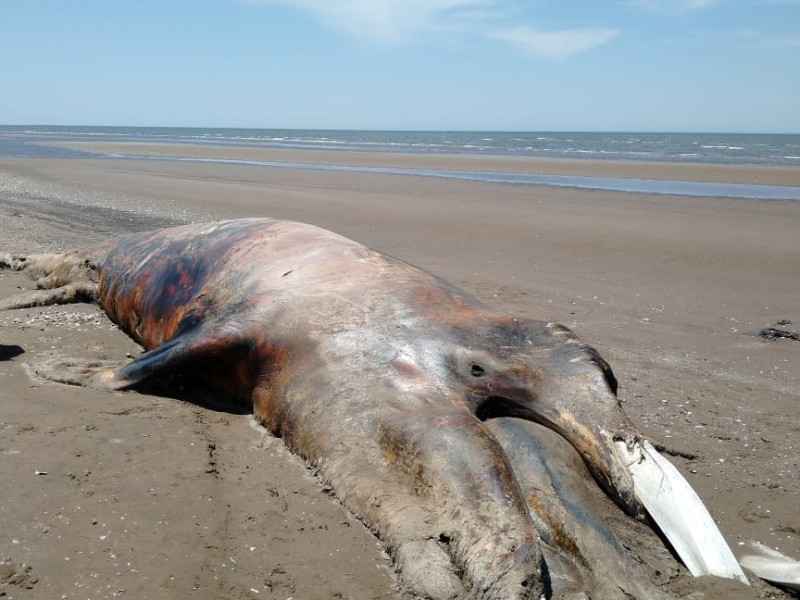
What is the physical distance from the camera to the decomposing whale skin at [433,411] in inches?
117

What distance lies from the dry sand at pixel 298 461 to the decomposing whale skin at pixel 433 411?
19 centimetres

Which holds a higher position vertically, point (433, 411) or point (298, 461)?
point (433, 411)

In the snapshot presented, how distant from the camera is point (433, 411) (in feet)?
11.6

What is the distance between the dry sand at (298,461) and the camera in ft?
10.0

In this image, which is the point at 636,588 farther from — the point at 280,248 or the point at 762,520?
the point at 280,248

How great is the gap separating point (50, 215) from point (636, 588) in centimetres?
1290

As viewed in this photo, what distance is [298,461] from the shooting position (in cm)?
389

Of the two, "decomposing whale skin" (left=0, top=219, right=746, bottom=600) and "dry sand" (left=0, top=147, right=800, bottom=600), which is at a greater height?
"decomposing whale skin" (left=0, top=219, right=746, bottom=600)

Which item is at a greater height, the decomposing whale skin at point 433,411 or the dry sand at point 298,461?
the decomposing whale skin at point 433,411

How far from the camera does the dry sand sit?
306 centimetres

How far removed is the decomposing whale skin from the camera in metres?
2.96

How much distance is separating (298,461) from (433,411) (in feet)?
2.61

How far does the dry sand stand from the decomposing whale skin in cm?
19

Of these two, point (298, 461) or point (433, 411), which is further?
point (298, 461)
